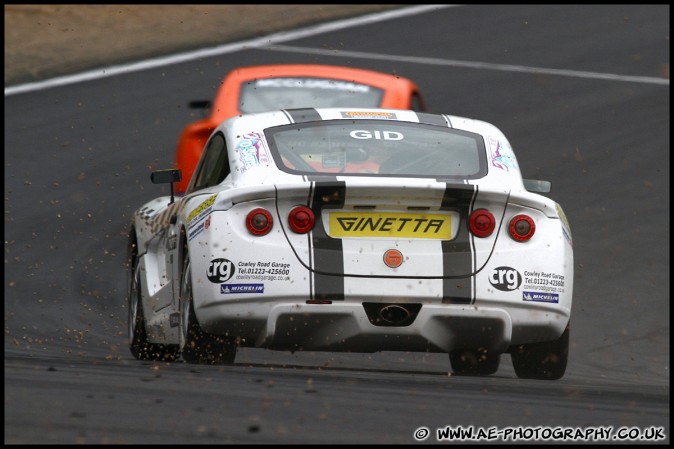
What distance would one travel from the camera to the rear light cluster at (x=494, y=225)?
24.9ft

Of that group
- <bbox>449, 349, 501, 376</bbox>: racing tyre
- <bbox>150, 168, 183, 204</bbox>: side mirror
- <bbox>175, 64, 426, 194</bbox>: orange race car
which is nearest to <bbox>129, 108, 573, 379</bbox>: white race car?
<bbox>449, 349, 501, 376</bbox>: racing tyre

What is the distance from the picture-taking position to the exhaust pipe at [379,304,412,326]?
7.53 m

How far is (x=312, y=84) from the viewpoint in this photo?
1364 cm

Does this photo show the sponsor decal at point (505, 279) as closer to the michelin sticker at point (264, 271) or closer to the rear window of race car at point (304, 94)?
the michelin sticker at point (264, 271)

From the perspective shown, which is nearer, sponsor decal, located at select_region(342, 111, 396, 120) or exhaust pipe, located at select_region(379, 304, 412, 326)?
exhaust pipe, located at select_region(379, 304, 412, 326)

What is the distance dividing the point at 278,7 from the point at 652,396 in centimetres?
2060

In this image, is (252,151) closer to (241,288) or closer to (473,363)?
(241,288)

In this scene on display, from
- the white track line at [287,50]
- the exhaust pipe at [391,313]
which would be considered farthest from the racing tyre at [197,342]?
the white track line at [287,50]

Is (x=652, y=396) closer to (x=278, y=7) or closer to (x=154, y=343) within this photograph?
(x=154, y=343)

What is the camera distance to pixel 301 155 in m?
8.01

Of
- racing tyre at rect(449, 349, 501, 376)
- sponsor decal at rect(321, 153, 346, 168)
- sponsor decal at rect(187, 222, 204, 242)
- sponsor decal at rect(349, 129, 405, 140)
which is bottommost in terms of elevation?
racing tyre at rect(449, 349, 501, 376)

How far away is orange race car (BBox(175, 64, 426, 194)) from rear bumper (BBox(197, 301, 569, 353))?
17.7ft

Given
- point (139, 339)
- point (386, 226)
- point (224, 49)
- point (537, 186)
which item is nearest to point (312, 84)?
point (139, 339)

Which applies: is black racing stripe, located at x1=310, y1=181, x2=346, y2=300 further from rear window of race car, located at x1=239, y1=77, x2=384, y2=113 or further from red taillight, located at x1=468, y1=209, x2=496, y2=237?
rear window of race car, located at x1=239, y1=77, x2=384, y2=113
